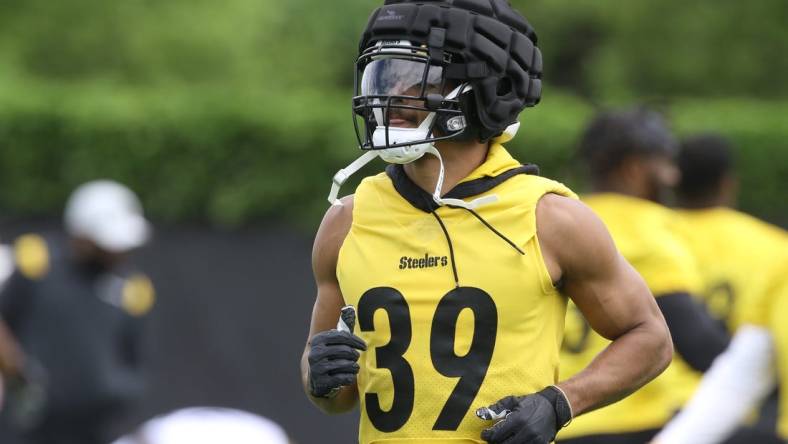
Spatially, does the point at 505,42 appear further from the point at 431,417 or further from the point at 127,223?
the point at 127,223

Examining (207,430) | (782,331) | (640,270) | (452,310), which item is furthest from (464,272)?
(640,270)

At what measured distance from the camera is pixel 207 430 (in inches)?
205

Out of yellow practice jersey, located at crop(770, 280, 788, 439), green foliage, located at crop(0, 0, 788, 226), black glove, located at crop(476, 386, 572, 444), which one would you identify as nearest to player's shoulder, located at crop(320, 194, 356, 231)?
black glove, located at crop(476, 386, 572, 444)

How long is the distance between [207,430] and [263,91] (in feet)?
29.0

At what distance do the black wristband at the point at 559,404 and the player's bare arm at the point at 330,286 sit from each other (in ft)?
1.79

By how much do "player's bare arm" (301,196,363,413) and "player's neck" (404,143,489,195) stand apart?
0.21m

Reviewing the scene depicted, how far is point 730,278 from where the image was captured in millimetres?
6809

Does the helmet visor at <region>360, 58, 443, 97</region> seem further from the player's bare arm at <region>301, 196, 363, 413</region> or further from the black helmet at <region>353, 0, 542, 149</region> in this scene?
the player's bare arm at <region>301, 196, 363, 413</region>

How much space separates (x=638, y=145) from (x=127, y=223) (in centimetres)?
483

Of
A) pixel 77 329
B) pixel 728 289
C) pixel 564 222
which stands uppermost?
pixel 564 222

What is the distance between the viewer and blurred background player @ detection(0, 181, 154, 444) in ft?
31.6

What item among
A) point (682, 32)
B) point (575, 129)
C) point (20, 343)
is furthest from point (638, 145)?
point (682, 32)

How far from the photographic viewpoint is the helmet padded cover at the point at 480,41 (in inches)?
144

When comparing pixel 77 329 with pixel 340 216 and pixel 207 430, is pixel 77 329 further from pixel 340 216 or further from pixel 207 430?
pixel 340 216
